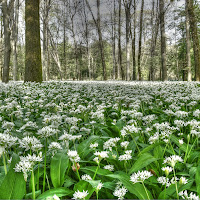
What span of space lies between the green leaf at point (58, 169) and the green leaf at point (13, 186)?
0.24 m

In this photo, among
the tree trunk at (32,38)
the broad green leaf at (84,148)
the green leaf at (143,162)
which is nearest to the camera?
the green leaf at (143,162)

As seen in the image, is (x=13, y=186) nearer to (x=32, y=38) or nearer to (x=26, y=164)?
(x=26, y=164)

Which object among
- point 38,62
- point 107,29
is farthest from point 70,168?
point 107,29

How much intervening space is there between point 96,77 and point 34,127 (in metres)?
53.5

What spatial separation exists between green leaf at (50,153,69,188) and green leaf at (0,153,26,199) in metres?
0.24

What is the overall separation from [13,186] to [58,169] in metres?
0.35

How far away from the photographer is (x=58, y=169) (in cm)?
146

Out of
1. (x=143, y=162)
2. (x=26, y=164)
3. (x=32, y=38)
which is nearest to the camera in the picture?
(x=26, y=164)

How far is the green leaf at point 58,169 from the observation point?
54.0 inches

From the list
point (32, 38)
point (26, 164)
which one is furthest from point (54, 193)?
point (32, 38)

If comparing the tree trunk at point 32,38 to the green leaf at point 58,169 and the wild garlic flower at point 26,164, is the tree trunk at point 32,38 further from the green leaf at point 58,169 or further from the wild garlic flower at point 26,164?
the wild garlic flower at point 26,164

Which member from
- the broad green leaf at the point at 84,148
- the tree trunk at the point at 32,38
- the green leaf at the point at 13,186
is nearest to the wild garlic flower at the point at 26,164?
the green leaf at the point at 13,186

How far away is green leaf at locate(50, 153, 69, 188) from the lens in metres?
1.37

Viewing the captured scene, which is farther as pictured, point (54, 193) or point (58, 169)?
point (58, 169)
